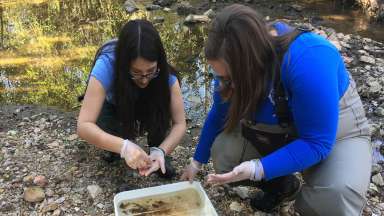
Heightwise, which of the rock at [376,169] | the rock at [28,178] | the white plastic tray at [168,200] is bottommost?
the rock at [28,178]

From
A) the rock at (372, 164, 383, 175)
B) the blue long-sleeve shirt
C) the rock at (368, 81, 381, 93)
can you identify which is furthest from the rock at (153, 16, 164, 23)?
the blue long-sleeve shirt

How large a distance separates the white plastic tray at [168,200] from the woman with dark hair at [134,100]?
0.11 metres

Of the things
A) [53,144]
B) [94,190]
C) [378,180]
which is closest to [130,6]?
[53,144]

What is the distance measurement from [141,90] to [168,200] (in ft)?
2.10

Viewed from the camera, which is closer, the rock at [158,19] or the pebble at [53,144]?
the pebble at [53,144]

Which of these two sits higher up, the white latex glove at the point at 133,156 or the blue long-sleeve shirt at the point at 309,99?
the blue long-sleeve shirt at the point at 309,99

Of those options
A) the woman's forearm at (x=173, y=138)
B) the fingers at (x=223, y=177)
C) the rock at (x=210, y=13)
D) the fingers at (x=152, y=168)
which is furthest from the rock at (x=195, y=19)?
the fingers at (x=223, y=177)

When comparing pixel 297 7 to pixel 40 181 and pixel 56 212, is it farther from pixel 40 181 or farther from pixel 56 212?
pixel 56 212

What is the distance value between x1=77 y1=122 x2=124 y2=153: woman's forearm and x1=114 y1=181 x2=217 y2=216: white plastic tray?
0.24 m

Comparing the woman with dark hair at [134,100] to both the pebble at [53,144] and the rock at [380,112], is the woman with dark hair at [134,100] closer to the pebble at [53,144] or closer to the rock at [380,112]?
the pebble at [53,144]

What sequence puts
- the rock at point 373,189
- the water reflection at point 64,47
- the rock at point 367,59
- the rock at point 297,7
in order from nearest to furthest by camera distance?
1. the rock at point 373,189
2. the water reflection at point 64,47
3. the rock at point 367,59
4. the rock at point 297,7

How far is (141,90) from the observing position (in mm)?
2500

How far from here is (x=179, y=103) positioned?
2.53 m

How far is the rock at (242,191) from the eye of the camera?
2.57m
